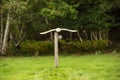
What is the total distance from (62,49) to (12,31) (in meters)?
3.61

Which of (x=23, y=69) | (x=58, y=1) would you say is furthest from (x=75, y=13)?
(x=23, y=69)

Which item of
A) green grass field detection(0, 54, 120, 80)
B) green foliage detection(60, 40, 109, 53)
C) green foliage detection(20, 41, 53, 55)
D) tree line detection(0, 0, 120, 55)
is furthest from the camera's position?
green foliage detection(60, 40, 109, 53)

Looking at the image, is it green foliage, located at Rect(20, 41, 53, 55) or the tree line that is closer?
the tree line

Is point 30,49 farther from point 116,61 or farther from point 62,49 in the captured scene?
point 116,61

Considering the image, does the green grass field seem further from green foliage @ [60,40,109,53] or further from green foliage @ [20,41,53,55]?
green foliage @ [60,40,109,53]

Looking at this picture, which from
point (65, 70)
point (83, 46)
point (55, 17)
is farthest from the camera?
point (83, 46)

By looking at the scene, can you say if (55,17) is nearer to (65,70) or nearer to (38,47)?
(38,47)

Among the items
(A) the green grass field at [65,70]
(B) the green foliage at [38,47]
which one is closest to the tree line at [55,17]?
(B) the green foliage at [38,47]

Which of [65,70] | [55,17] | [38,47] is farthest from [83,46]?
[65,70]

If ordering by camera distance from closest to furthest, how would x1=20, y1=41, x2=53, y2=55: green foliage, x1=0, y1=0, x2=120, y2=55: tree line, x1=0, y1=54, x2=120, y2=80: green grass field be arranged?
x1=0, y1=54, x2=120, y2=80: green grass field
x1=0, y1=0, x2=120, y2=55: tree line
x1=20, y1=41, x2=53, y2=55: green foliage

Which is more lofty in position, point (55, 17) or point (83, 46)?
point (55, 17)

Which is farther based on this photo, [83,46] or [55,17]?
[83,46]

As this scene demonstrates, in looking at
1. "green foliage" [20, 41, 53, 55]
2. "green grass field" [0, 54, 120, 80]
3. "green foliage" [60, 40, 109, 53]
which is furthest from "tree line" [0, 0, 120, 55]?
"green grass field" [0, 54, 120, 80]

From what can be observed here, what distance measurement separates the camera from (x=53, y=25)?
69.5ft
